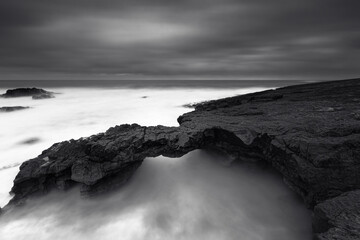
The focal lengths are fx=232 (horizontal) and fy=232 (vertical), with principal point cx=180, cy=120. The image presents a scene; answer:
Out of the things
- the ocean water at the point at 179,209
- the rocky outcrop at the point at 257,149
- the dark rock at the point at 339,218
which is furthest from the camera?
the ocean water at the point at 179,209

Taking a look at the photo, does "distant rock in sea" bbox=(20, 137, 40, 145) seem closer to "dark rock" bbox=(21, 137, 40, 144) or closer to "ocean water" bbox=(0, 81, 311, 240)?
"dark rock" bbox=(21, 137, 40, 144)

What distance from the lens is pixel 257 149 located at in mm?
7531

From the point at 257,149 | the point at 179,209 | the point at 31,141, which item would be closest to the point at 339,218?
the point at 257,149

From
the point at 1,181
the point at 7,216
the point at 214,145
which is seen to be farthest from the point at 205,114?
the point at 1,181

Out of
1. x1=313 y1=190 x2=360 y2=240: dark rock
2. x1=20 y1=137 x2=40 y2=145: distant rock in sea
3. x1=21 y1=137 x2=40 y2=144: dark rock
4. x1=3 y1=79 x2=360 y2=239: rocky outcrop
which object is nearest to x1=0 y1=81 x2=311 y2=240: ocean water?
x1=3 y1=79 x2=360 y2=239: rocky outcrop

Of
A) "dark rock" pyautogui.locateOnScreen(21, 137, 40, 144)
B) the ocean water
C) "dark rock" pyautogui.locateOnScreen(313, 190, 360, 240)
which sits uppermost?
"dark rock" pyautogui.locateOnScreen(313, 190, 360, 240)

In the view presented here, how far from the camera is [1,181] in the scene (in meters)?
9.77

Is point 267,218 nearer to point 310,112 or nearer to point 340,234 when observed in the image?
point 340,234

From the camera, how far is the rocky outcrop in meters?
5.59

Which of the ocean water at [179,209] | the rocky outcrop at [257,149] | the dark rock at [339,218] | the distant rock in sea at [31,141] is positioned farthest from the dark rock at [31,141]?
the dark rock at [339,218]

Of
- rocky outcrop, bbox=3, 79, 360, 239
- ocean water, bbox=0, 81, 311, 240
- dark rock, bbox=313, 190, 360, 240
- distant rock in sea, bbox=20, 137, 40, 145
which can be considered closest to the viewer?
dark rock, bbox=313, 190, 360, 240

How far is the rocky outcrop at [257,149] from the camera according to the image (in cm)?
559

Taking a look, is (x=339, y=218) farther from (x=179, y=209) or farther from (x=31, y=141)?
(x=31, y=141)

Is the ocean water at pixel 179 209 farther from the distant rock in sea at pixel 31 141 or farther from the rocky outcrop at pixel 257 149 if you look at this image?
the distant rock in sea at pixel 31 141
